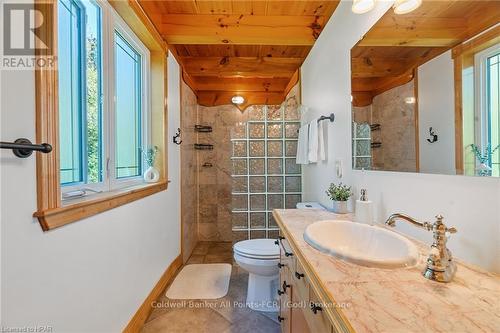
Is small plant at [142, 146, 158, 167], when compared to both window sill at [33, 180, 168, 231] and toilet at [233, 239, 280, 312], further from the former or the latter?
toilet at [233, 239, 280, 312]

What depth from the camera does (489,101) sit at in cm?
70

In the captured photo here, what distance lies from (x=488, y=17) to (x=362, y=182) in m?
0.89

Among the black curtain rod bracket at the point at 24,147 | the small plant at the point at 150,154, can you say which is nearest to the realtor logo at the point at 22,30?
the black curtain rod bracket at the point at 24,147

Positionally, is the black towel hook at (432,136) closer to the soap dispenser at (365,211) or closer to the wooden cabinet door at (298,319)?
the soap dispenser at (365,211)

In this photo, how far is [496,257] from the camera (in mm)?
675

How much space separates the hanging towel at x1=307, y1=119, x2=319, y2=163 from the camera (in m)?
2.10

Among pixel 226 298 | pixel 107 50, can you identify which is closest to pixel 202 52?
pixel 107 50

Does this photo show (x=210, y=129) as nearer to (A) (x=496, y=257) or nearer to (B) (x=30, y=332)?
(B) (x=30, y=332)

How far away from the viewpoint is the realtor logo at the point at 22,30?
2.33 ft

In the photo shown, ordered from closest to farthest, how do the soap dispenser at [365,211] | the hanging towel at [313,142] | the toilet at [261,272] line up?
the soap dispenser at [365,211] < the toilet at [261,272] < the hanging towel at [313,142]

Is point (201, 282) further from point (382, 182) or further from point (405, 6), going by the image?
point (405, 6)

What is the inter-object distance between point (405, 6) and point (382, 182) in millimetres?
782

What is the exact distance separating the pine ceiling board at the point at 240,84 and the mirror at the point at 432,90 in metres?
2.27

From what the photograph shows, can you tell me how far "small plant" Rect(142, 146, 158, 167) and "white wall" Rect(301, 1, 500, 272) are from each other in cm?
145
